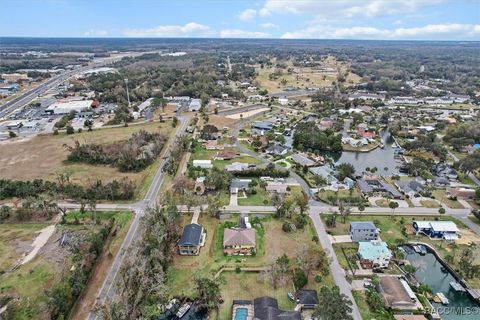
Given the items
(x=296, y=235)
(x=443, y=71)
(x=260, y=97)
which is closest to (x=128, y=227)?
(x=296, y=235)

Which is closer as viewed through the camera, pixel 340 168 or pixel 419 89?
pixel 340 168

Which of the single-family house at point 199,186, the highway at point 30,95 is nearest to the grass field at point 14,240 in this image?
the single-family house at point 199,186

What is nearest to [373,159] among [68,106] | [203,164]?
[203,164]

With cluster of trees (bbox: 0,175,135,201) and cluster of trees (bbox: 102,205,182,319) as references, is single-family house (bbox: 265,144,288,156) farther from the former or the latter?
cluster of trees (bbox: 102,205,182,319)

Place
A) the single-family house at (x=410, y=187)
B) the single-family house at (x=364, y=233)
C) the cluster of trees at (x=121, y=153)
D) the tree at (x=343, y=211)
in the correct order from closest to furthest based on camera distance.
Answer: the single-family house at (x=364, y=233) < the tree at (x=343, y=211) < the single-family house at (x=410, y=187) < the cluster of trees at (x=121, y=153)

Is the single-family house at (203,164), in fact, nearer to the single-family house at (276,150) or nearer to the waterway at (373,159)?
the single-family house at (276,150)

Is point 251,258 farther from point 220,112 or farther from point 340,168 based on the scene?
point 220,112
